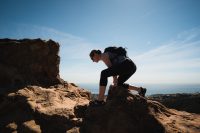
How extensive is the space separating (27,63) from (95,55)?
5.30 metres

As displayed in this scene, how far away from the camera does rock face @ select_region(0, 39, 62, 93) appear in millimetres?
11086

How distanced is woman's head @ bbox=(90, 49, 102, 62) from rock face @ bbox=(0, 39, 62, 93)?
13.9ft

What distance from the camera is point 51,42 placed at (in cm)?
1341

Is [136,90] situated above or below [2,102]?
above

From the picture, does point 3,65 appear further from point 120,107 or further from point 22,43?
point 120,107

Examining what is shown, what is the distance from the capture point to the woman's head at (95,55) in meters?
8.56

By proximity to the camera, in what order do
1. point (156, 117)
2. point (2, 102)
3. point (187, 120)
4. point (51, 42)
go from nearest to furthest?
1. point (156, 117)
2. point (187, 120)
3. point (2, 102)
4. point (51, 42)

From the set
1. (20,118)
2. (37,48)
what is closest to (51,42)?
(37,48)

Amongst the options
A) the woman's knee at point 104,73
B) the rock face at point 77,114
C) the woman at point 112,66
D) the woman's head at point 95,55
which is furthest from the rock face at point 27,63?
the woman's knee at point 104,73

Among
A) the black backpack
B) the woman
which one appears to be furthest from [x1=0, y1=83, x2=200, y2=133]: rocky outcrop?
the black backpack

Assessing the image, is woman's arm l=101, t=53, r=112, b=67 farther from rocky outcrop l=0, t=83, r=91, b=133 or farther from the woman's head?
rocky outcrop l=0, t=83, r=91, b=133

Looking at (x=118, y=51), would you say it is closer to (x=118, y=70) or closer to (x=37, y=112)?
(x=118, y=70)

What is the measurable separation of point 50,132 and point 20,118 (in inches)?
58.5

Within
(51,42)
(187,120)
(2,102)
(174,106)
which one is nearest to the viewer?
(187,120)
